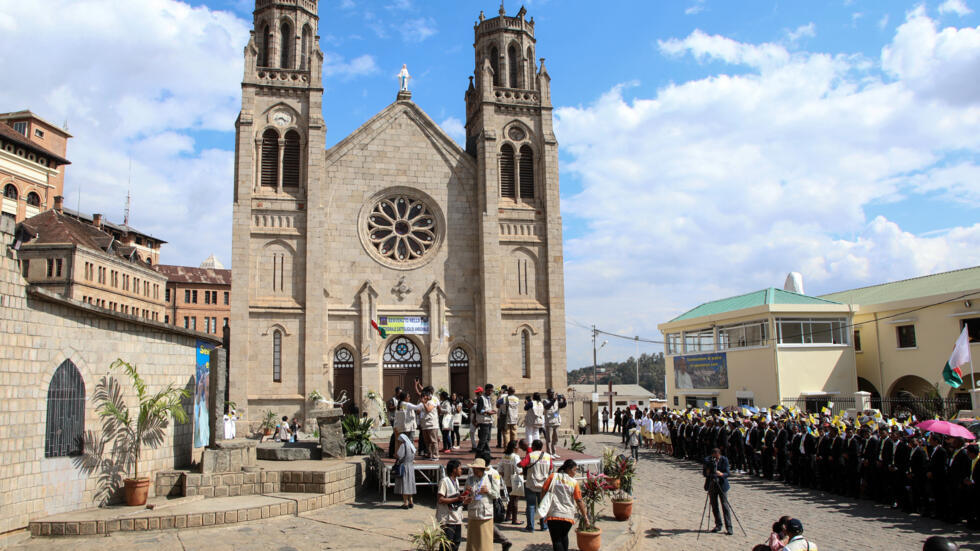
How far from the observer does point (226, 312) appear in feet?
232

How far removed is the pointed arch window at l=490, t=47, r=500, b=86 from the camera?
32719mm

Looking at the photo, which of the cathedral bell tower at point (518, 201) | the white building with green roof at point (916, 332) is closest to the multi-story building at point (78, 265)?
the cathedral bell tower at point (518, 201)

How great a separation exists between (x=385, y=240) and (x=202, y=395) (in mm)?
15186

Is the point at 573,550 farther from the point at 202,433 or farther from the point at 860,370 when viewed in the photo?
the point at 860,370

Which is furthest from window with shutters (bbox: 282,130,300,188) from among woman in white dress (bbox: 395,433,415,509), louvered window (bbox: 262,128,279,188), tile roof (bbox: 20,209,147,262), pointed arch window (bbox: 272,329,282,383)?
tile roof (bbox: 20,209,147,262)

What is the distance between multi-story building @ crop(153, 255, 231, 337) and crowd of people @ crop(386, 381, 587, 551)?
5691cm

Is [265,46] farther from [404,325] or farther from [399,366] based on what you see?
[399,366]

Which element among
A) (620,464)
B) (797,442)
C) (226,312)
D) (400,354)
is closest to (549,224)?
(400,354)

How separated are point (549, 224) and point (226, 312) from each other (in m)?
49.7

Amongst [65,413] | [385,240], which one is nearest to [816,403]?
[385,240]

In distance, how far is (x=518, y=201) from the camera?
104ft

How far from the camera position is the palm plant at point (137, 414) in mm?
12242

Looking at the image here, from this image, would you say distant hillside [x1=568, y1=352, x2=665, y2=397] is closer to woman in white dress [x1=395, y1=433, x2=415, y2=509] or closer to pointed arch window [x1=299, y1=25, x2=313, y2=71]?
pointed arch window [x1=299, y1=25, x2=313, y2=71]

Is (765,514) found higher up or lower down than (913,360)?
lower down
